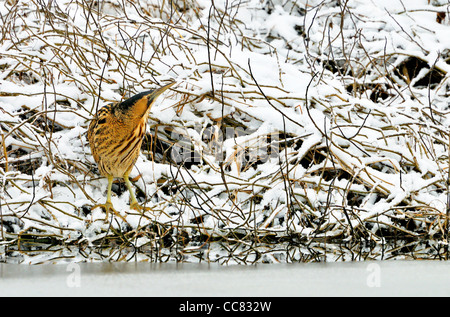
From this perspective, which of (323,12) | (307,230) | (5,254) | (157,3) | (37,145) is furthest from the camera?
(157,3)

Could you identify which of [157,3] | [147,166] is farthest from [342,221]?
[157,3]

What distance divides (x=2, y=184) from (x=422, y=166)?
5.53ft

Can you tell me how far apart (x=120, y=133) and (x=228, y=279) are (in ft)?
2.70

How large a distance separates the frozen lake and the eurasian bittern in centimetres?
50

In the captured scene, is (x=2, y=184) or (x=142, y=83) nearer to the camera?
(x=2, y=184)

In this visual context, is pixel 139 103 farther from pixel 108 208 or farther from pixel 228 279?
pixel 228 279

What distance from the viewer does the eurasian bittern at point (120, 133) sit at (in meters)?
2.16

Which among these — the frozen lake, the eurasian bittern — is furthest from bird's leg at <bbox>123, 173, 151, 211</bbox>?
the frozen lake

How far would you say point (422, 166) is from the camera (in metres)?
2.50

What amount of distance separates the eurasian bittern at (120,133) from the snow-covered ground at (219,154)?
0.54 feet

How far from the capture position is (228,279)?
1590 millimetres

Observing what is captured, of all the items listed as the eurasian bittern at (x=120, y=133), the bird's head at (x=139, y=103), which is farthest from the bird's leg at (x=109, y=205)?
the bird's head at (x=139, y=103)
